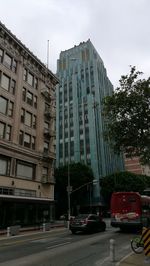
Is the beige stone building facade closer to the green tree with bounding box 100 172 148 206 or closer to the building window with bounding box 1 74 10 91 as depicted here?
the building window with bounding box 1 74 10 91

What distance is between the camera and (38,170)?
4228 centimetres

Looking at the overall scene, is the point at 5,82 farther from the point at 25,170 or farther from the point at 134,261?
the point at 134,261

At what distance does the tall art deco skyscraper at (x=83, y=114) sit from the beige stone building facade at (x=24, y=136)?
141ft

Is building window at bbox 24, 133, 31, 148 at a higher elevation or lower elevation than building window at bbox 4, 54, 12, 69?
lower

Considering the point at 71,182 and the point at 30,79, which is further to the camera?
the point at 71,182

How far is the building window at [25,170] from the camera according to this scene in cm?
3862

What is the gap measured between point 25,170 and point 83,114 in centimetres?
6191

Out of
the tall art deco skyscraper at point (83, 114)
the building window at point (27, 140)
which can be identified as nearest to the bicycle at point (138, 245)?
the building window at point (27, 140)

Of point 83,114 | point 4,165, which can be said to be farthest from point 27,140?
point 83,114

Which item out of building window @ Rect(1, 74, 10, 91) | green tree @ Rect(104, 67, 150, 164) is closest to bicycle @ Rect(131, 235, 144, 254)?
green tree @ Rect(104, 67, 150, 164)

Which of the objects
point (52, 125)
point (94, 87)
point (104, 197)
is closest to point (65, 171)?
point (104, 197)

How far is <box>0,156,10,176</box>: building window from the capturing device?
35.5m

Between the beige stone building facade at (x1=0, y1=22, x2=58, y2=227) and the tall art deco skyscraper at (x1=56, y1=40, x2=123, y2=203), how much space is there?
141 feet

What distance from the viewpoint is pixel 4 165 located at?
36000mm
